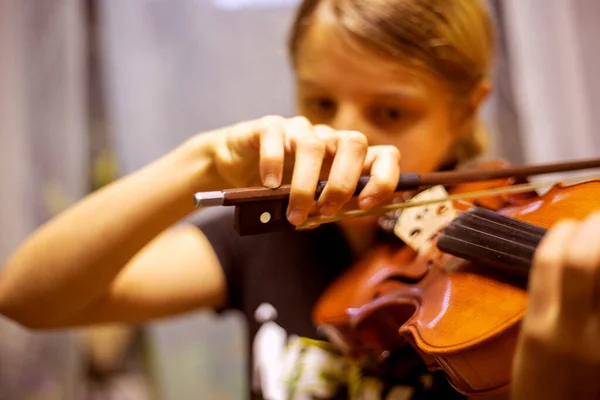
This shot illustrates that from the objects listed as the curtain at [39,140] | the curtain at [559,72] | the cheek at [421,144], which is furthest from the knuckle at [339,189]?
the curtain at [39,140]

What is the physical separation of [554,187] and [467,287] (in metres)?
0.16

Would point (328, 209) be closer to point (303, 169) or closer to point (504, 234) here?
point (303, 169)

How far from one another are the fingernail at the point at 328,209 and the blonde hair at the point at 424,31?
264 millimetres

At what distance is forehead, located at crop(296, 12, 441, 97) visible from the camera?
24.7 inches

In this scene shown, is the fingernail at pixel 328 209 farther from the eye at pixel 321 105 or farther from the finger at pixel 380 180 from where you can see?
the eye at pixel 321 105

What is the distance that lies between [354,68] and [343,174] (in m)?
0.23

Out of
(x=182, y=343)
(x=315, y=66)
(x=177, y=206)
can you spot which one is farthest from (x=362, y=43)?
(x=182, y=343)

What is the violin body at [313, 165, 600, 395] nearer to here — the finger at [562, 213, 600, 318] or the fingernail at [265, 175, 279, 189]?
the finger at [562, 213, 600, 318]

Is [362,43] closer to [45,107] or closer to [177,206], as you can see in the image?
[177,206]

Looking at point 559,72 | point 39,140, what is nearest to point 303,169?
point 559,72

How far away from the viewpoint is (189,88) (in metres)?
1.24

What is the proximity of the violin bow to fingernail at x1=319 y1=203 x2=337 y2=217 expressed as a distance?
1 centimetres

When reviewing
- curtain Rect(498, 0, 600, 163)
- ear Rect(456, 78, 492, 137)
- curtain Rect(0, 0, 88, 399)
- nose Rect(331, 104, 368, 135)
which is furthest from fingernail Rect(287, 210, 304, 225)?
curtain Rect(0, 0, 88, 399)

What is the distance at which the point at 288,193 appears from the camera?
1.47ft
